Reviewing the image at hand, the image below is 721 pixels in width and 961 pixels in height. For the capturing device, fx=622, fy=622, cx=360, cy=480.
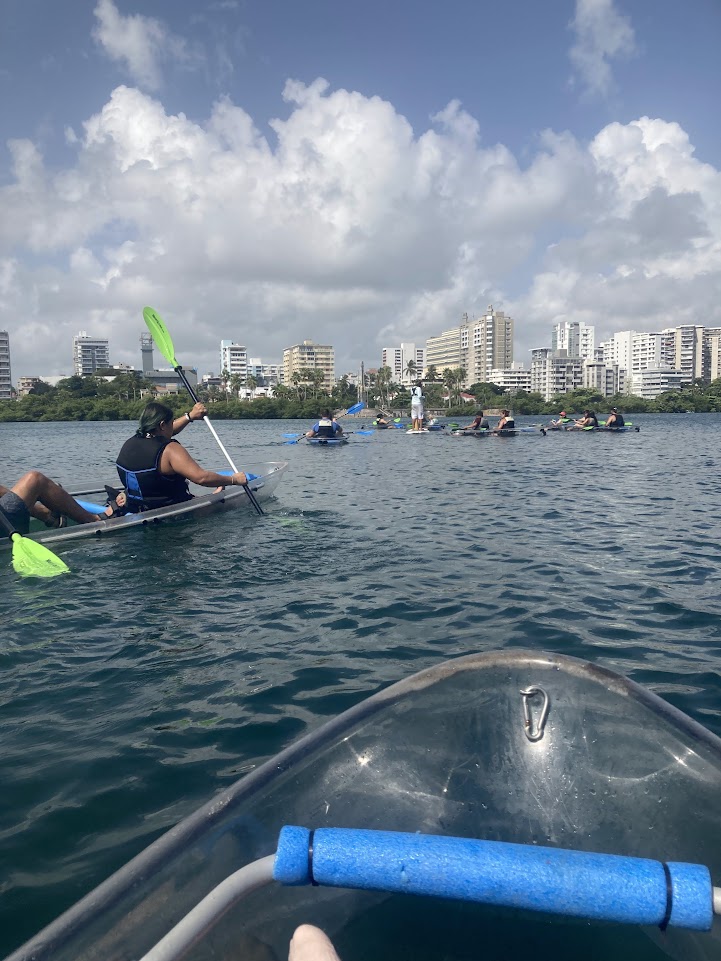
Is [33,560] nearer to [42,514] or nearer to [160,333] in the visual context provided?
[42,514]

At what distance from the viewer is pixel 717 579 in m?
7.02

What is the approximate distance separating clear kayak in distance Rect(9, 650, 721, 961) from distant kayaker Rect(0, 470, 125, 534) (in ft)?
21.1

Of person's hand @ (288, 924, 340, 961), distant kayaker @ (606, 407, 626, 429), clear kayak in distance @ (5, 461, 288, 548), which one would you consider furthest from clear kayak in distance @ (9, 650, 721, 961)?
distant kayaker @ (606, 407, 626, 429)

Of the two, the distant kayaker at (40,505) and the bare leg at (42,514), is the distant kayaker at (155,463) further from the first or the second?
the bare leg at (42,514)

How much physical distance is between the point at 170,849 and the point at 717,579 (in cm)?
682

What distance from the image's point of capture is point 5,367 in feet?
554

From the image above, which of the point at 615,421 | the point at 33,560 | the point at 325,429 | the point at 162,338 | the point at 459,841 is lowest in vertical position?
the point at 33,560

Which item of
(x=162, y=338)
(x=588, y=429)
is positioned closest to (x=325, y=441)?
(x=162, y=338)

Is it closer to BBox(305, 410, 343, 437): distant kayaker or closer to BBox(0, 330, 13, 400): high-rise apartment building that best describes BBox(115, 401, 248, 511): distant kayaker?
BBox(305, 410, 343, 437): distant kayaker

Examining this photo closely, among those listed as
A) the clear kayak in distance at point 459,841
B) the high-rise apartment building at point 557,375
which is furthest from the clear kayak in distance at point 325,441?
the high-rise apartment building at point 557,375

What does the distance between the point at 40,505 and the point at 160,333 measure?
4311 mm

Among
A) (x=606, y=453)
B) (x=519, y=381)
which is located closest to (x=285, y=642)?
(x=606, y=453)

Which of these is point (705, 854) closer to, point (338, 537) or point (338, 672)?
point (338, 672)

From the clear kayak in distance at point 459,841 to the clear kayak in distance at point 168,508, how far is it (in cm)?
655
